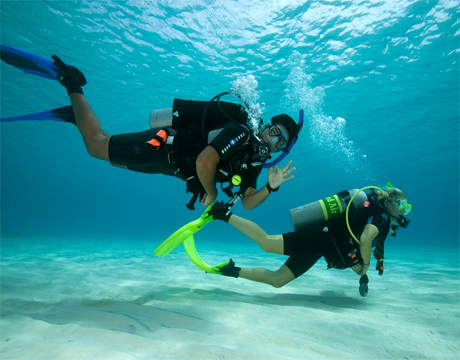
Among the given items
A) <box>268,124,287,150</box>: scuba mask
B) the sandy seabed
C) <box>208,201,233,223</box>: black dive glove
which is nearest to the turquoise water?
the sandy seabed

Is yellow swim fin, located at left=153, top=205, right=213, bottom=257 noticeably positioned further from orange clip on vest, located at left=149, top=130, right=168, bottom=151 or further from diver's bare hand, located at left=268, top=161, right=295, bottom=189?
orange clip on vest, located at left=149, top=130, right=168, bottom=151

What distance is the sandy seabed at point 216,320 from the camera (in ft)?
6.93

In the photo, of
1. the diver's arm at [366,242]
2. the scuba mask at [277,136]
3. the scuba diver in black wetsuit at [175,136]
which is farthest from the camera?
the diver's arm at [366,242]

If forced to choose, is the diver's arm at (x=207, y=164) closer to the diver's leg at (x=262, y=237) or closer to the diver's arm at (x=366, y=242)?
the diver's leg at (x=262, y=237)

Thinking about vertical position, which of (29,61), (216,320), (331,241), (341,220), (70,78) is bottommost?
(216,320)

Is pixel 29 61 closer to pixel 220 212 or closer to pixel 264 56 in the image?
pixel 220 212

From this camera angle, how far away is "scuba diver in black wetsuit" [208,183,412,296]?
406cm

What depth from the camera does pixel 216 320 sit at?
2867 mm

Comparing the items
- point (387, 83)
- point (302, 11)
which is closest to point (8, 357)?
point (302, 11)

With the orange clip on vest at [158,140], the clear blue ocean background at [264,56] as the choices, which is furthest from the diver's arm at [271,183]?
the clear blue ocean background at [264,56]

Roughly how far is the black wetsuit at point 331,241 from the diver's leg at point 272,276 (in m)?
0.12

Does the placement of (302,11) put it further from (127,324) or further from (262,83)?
(127,324)

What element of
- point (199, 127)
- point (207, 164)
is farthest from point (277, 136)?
point (207, 164)

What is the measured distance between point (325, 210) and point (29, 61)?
583cm
